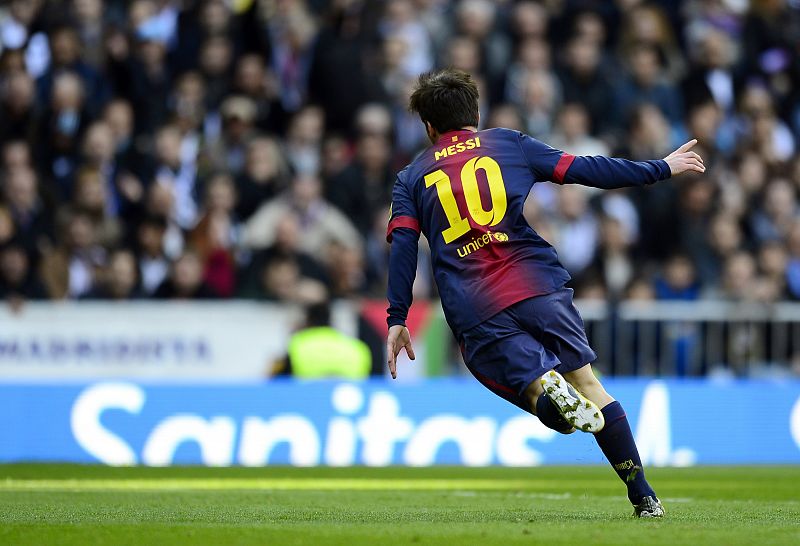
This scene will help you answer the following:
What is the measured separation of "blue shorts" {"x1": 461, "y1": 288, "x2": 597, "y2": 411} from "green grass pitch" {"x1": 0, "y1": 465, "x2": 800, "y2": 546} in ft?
2.39

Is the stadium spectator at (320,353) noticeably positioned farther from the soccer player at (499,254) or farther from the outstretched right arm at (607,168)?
the outstretched right arm at (607,168)

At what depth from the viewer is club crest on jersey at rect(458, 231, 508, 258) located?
754cm

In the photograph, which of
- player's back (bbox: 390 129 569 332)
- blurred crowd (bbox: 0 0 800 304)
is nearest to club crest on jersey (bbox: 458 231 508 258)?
player's back (bbox: 390 129 569 332)

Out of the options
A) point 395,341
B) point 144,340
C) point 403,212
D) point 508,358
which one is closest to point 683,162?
point 508,358

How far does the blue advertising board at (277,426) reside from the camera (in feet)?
45.2

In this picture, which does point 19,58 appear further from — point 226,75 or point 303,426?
point 303,426

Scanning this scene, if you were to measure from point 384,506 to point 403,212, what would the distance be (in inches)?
74.2

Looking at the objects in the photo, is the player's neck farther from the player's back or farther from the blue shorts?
the blue shorts

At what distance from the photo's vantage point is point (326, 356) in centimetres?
1428

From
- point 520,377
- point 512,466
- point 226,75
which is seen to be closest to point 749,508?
point 520,377

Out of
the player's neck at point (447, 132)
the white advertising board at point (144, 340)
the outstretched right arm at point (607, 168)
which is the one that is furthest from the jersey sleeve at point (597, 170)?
the white advertising board at point (144, 340)

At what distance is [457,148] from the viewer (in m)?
7.70

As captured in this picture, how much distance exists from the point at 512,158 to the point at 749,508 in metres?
2.45

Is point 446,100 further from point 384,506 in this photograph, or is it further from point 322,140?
point 322,140
